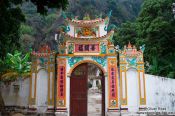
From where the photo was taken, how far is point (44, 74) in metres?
12.0

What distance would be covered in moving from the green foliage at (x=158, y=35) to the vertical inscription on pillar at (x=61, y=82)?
6.62 metres

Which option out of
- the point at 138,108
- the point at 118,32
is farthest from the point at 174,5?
the point at 138,108

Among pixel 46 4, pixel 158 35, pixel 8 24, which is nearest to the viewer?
pixel 46 4

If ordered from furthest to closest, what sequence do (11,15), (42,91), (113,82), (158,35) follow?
(158,35) < (42,91) < (113,82) < (11,15)

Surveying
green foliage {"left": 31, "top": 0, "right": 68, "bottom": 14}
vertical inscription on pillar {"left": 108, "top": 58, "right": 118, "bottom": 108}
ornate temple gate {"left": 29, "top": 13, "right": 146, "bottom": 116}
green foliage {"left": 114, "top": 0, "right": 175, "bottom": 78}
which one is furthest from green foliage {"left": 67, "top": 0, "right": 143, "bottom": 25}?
green foliage {"left": 31, "top": 0, "right": 68, "bottom": 14}

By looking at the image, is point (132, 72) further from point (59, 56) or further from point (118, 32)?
point (118, 32)

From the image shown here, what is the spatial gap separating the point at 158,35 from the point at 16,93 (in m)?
9.78

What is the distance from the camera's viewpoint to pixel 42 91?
1190 centimetres

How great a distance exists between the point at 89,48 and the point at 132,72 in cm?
217

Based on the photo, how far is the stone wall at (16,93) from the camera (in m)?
12.0

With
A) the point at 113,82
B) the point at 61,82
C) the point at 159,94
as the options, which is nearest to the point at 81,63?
the point at 61,82

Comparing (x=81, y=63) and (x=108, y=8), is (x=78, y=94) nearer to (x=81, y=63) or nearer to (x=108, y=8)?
(x=81, y=63)

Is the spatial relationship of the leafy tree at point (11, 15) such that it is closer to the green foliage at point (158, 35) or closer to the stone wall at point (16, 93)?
the stone wall at point (16, 93)

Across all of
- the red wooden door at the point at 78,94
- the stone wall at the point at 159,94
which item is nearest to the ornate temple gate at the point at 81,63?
the red wooden door at the point at 78,94
